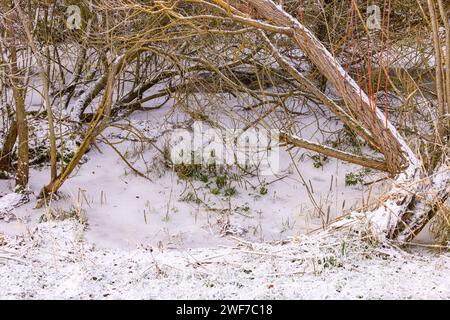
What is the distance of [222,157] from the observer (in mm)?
6582

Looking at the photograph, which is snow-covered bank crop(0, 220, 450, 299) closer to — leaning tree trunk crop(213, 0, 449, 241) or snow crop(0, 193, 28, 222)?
leaning tree trunk crop(213, 0, 449, 241)

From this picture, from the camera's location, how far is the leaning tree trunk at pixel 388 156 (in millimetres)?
3635

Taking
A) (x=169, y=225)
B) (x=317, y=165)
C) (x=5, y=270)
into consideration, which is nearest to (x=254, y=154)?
(x=317, y=165)

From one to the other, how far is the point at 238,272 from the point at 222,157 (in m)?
3.44

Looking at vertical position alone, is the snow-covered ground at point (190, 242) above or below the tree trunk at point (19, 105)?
below

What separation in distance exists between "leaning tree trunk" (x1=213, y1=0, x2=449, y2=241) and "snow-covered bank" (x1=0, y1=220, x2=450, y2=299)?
21 centimetres

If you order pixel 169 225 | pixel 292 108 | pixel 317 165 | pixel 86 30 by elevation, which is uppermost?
pixel 86 30

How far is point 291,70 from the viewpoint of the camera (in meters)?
4.82

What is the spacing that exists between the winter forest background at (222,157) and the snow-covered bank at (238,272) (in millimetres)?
13

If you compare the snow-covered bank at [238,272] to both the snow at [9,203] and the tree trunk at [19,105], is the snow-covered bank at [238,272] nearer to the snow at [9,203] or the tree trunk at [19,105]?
the snow at [9,203]

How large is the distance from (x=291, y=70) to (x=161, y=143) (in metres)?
2.48

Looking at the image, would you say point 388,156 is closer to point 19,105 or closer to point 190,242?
point 190,242

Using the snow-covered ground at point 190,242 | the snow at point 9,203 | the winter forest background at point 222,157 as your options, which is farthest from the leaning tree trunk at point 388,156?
the snow at point 9,203
